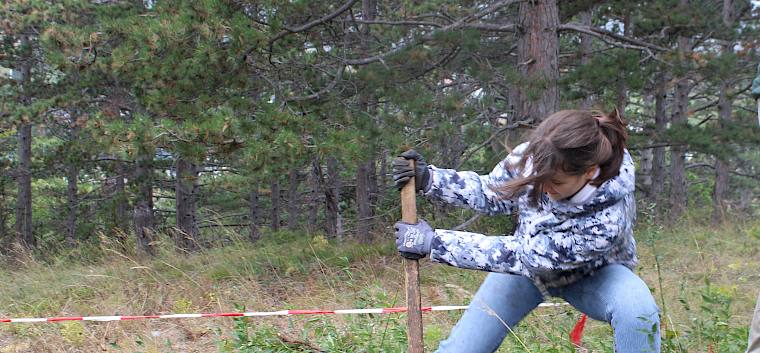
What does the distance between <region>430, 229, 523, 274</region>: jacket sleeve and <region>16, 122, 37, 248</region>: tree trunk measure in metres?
11.7

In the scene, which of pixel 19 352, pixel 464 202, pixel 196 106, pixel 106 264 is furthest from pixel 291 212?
pixel 464 202

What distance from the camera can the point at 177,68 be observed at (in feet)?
20.9

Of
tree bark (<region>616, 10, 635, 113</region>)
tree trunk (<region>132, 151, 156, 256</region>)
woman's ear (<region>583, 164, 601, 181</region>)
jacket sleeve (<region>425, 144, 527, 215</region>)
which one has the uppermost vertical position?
tree bark (<region>616, 10, 635, 113</region>)

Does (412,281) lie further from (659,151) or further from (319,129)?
(659,151)

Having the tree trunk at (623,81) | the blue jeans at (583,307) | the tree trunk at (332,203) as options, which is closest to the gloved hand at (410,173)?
the blue jeans at (583,307)

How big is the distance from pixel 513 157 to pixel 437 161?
5252 millimetres

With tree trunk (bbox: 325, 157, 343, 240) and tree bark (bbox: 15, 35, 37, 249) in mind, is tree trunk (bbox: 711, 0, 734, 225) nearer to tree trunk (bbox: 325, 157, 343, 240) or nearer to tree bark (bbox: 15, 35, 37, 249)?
tree trunk (bbox: 325, 157, 343, 240)

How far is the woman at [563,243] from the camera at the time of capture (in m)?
2.15

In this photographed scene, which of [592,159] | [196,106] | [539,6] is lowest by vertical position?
[592,159]

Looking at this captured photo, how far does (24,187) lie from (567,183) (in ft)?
44.4

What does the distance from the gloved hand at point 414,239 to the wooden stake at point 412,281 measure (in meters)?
0.13

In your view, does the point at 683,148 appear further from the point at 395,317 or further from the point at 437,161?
the point at 395,317

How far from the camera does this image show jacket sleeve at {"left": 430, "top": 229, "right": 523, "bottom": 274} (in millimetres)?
2312

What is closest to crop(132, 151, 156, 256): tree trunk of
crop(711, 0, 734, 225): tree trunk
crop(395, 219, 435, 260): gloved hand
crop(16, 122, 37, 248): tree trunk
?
crop(16, 122, 37, 248): tree trunk
